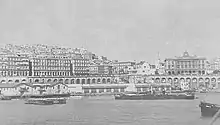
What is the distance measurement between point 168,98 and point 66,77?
40.6 metres

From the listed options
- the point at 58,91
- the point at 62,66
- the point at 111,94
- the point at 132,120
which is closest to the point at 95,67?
the point at 62,66

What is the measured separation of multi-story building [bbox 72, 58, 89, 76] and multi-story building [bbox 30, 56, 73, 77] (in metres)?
1.36

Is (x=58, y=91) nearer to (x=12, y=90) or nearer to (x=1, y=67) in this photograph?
(x=12, y=90)

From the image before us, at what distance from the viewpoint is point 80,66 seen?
115 m

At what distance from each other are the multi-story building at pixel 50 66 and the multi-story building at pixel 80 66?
1.36 meters

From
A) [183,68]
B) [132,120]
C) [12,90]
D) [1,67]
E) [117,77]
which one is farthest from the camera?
[183,68]

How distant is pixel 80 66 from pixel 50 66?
9.64m

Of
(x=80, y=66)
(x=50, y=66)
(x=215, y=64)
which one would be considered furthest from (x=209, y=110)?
(x=215, y=64)

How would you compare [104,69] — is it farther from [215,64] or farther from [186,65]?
[215,64]

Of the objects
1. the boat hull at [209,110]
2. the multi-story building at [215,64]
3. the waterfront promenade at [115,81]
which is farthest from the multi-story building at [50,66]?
the boat hull at [209,110]

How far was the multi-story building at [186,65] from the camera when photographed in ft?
399

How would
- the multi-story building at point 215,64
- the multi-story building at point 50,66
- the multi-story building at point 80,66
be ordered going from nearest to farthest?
the multi-story building at point 50,66, the multi-story building at point 80,66, the multi-story building at point 215,64

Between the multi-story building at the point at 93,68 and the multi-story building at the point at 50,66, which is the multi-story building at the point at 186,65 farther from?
the multi-story building at the point at 50,66

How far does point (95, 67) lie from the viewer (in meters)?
131
